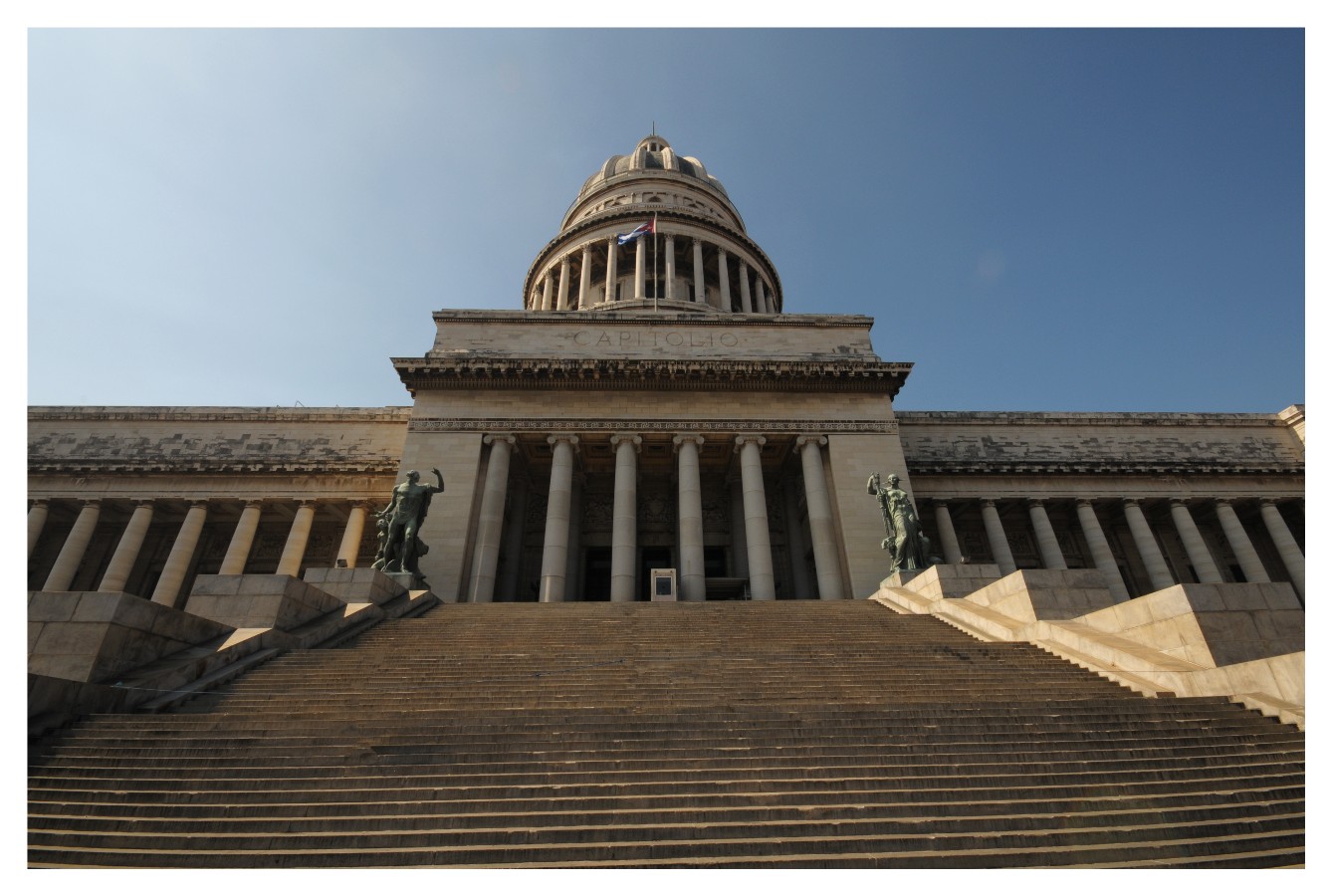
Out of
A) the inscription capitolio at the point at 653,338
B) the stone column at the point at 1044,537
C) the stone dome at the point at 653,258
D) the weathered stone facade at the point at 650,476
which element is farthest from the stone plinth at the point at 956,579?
the stone dome at the point at 653,258

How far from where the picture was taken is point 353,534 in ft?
84.9

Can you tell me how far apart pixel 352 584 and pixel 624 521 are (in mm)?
9531

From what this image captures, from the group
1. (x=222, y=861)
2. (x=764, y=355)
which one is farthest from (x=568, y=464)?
(x=222, y=861)

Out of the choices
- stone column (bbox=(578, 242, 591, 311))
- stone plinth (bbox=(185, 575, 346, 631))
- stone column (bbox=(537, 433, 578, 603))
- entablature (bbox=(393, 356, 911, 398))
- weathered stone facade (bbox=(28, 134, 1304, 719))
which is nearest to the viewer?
stone plinth (bbox=(185, 575, 346, 631))

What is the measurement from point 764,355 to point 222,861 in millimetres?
24331

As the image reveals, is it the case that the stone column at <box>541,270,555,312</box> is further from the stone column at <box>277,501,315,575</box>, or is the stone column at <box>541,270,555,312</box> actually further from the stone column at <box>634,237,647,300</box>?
the stone column at <box>277,501,315,575</box>

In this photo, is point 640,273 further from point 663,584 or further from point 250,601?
point 250,601

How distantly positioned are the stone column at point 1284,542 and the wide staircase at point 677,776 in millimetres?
29270

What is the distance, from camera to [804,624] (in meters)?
13.4

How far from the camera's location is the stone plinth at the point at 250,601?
1078 centimetres

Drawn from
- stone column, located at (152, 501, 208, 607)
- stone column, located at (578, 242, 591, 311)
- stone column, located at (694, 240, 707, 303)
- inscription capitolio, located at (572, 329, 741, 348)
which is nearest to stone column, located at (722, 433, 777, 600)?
inscription capitolio, located at (572, 329, 741, 348)

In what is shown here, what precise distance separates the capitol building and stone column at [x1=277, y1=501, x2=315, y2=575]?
11 cm

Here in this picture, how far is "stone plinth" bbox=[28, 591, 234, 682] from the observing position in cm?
771

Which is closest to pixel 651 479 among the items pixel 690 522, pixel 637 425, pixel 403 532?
pixel 637 425
